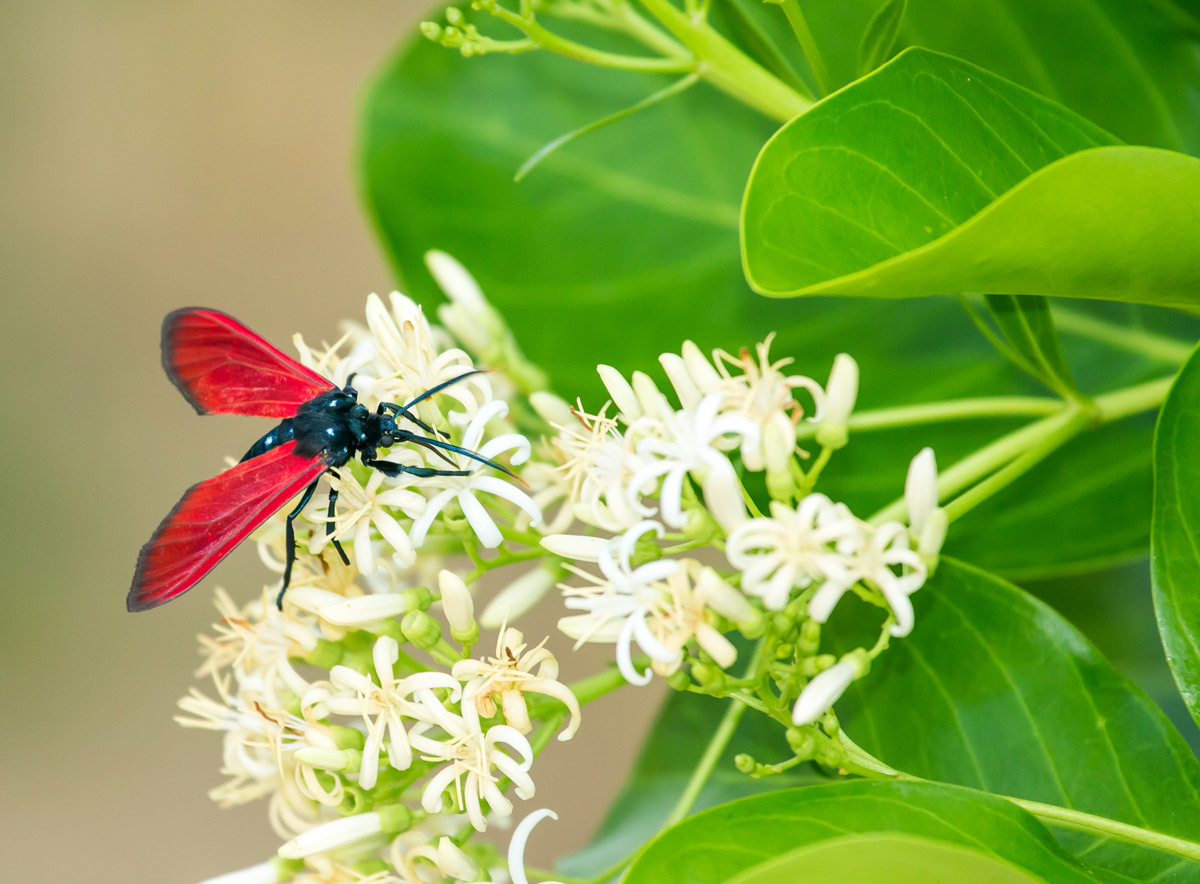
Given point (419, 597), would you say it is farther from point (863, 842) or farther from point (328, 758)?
point (863, 842)

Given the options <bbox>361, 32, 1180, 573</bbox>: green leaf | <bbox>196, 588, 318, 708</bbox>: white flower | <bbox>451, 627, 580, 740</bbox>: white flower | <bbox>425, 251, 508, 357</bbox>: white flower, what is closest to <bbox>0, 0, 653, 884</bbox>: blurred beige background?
<bbox>361, 32, 1180, 573</bbox>: green leaf

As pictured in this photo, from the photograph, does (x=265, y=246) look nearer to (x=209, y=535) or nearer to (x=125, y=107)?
(x=125, y=107)

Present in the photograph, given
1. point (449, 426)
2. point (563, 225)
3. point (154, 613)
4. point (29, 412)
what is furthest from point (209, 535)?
point (29, 412)

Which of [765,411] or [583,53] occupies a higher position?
[583,53]

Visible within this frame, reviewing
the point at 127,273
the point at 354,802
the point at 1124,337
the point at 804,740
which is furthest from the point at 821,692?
the point at 127,273

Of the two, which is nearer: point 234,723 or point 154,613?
point 234,723

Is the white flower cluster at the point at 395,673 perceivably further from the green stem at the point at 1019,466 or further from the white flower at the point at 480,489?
the green stem at the point at 1019,466
